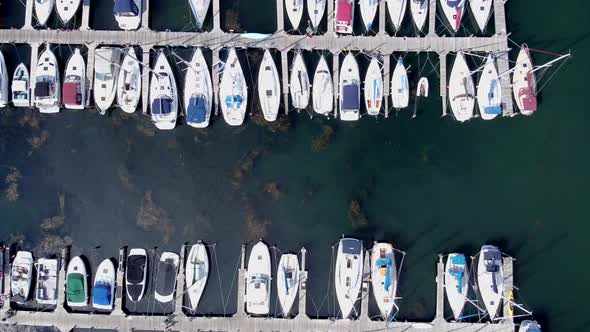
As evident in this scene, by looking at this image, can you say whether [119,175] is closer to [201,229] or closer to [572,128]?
[201,229]

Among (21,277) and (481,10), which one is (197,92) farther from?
(481,10)

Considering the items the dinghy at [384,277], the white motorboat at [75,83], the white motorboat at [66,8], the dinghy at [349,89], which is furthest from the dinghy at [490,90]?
the white motorboat at [66,8]

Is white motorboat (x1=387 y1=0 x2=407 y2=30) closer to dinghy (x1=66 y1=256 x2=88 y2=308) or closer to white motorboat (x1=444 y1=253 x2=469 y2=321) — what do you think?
white motorboat (x1=444 y1=253 x2=469 y2=321)

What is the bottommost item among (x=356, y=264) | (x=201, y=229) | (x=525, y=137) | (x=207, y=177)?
(x=356, y=264)

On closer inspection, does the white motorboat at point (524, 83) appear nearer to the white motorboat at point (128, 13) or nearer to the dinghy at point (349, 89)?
the dinghy at point (349, 89)

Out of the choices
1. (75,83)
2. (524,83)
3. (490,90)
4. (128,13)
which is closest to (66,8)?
(128,13)

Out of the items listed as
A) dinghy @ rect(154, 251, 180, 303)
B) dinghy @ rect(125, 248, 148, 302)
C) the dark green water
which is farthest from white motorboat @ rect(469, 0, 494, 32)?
dinghy @ rect(125, 248, 148, 302)

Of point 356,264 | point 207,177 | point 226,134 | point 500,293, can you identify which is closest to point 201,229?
point 207,177
